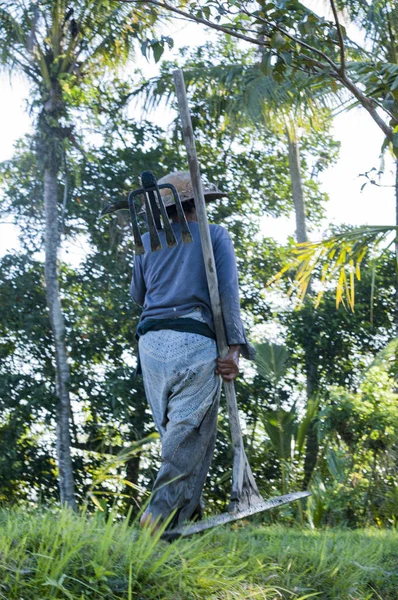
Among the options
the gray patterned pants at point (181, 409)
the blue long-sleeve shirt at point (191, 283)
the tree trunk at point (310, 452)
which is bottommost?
the tree trunk at point (310, 452)

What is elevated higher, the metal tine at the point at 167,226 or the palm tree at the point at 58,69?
the palm tree at the point at 58,69

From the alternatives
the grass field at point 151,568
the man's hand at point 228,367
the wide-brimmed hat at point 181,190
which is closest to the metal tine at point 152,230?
the wide-brimmed hat at point 181,190

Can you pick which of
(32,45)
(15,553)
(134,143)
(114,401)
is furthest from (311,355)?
(15,553)

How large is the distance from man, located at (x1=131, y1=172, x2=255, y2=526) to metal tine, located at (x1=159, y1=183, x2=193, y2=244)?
0.13 m

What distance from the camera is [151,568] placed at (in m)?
3.19

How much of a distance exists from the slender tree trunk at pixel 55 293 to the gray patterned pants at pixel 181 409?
25.5 feet

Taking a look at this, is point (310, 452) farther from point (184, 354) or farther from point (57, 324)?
point (184, 354)

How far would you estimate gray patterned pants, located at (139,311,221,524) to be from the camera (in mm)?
4332

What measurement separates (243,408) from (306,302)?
5.69 feet

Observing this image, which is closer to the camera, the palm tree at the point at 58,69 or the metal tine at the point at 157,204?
the metal tine at the point at 157,204

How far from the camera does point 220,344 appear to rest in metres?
4.60

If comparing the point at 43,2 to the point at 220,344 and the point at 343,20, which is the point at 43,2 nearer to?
the point at 343,20

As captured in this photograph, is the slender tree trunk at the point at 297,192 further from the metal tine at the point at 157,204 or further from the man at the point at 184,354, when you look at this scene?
the metal tine at the point at 157,204

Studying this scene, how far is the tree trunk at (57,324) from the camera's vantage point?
40.4 ft
